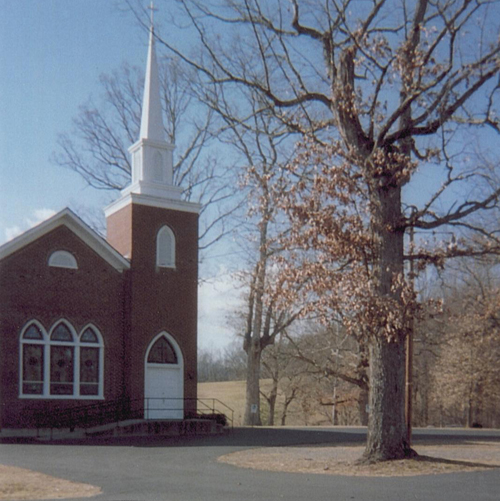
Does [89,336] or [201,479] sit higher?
[89,336]

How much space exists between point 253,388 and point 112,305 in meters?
12.2

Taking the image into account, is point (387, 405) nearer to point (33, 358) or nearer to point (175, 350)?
point (33, 358)

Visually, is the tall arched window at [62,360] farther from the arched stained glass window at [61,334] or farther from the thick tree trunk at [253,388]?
the thick tree trunk at [253,388]

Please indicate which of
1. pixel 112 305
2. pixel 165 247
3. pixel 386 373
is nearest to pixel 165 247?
pixel 165 247

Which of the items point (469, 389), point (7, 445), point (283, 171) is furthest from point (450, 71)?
point (469, 389)

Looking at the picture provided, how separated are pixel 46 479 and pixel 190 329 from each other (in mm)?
16246

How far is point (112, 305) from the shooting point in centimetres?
2758

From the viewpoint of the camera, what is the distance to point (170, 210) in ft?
95.2

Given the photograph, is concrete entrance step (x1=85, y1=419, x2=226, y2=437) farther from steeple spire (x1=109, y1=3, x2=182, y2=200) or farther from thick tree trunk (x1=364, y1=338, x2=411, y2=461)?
thick tree trunk (x1=364, y1=338, x2=411, y2=461)

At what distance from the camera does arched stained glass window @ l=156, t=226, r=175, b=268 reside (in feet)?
94.2

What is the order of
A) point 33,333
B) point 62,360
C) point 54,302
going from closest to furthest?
point 33,333 < point 54,302 < point 62,360

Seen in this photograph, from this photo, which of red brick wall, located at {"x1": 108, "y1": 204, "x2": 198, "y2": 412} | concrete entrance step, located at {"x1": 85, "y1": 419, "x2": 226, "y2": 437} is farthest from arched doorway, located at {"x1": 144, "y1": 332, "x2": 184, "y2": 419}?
concrete entrance step, located at {"x1": 85, "y1": 419, "x2": 226, "y2": 437}

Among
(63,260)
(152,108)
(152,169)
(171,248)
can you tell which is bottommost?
(63,260)

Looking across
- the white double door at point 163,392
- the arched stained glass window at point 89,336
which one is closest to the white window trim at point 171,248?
the arched stained glass window at point 89,336
